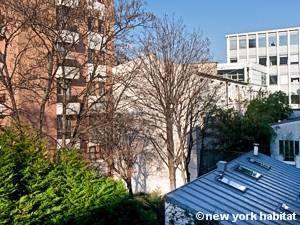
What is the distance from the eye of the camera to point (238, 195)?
1269 cm

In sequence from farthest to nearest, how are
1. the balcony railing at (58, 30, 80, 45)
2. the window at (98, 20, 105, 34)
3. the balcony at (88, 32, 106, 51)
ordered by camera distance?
the balcony at (88, 32, 106, 51), the window at (98, 20, 105, 34), the balcony railing at (58, 30, 80, 45)

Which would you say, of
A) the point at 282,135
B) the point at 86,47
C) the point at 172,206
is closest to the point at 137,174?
the point at 282,135

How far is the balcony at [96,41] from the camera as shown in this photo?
18297 mm

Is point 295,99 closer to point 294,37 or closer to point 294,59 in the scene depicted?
point 294,59

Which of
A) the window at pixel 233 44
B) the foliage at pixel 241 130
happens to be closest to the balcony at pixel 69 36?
the foliage at pixel 241 130

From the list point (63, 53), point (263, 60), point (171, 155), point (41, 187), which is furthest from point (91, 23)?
point (263, 60)

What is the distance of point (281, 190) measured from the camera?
14398mm

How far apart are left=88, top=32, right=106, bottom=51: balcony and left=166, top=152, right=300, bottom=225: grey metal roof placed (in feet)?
26.7

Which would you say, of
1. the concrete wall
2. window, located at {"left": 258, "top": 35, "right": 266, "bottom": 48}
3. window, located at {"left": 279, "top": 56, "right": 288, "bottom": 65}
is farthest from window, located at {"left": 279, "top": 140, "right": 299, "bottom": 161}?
window, located at {"left": 258, "top": 35, "right": 266, "bottom": 48}

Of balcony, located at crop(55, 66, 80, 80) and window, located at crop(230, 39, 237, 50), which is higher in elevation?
window, located at crop(230, 39, 237, 50)

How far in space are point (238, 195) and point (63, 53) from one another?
32.8 ft

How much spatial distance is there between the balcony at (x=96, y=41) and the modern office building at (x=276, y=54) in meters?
44.1

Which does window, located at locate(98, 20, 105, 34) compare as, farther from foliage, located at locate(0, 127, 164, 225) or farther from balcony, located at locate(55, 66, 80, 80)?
foliage, located at locate(0, 127, 164, 225)

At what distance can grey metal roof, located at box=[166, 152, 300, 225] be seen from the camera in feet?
37.6
